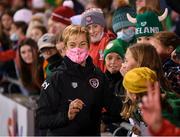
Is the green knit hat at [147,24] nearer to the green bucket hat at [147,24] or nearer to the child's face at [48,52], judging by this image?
the green bucket hat at [147,24]

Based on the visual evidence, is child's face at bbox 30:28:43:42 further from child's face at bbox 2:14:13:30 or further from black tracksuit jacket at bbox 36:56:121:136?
black tracksuit jacket at bbox 36:56:121:136

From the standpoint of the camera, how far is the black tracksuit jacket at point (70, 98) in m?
6.23

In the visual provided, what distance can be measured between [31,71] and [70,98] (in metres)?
3.69

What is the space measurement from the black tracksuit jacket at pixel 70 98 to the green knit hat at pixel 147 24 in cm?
96

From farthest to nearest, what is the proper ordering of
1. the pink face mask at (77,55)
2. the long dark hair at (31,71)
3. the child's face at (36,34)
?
the child's face at (36,34) → the long dark hair at (31,71) → the pink face mask at (77,55)

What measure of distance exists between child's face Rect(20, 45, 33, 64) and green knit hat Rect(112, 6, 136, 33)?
83.0 inches

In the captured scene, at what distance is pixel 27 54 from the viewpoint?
32.9 feet

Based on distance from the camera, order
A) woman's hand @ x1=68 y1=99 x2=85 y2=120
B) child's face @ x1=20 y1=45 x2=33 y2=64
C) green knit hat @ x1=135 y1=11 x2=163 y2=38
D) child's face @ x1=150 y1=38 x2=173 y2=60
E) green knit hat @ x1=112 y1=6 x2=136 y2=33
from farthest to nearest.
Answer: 1. child's face @ x1=20 y1=45 x2=33 y2=64
2. green knit hat @ x1=112 y1=6 x2=136 y2=33
3. green knit hat @ x1=135 y1=11 x2=163 y2=38
4. child's face @ x1=150 y1=38 x2=173 y2=60
5. woman's hand @ x1=68 y1=99 x2=85 y2=120

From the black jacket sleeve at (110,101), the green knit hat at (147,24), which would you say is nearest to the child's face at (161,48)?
the green knit hat at (147,24)

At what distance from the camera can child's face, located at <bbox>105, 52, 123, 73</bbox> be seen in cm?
732

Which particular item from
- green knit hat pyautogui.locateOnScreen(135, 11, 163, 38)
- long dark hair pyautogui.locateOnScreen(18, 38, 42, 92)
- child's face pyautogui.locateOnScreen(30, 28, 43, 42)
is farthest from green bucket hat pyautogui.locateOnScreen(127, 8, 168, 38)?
child's face pyautogui.locateOnScreen(30, 28, 43, 42)

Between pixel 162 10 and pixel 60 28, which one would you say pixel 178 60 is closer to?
pixel 162 10

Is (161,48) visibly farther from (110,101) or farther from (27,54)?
(27,54)

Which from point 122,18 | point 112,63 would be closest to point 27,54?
point 122,18
